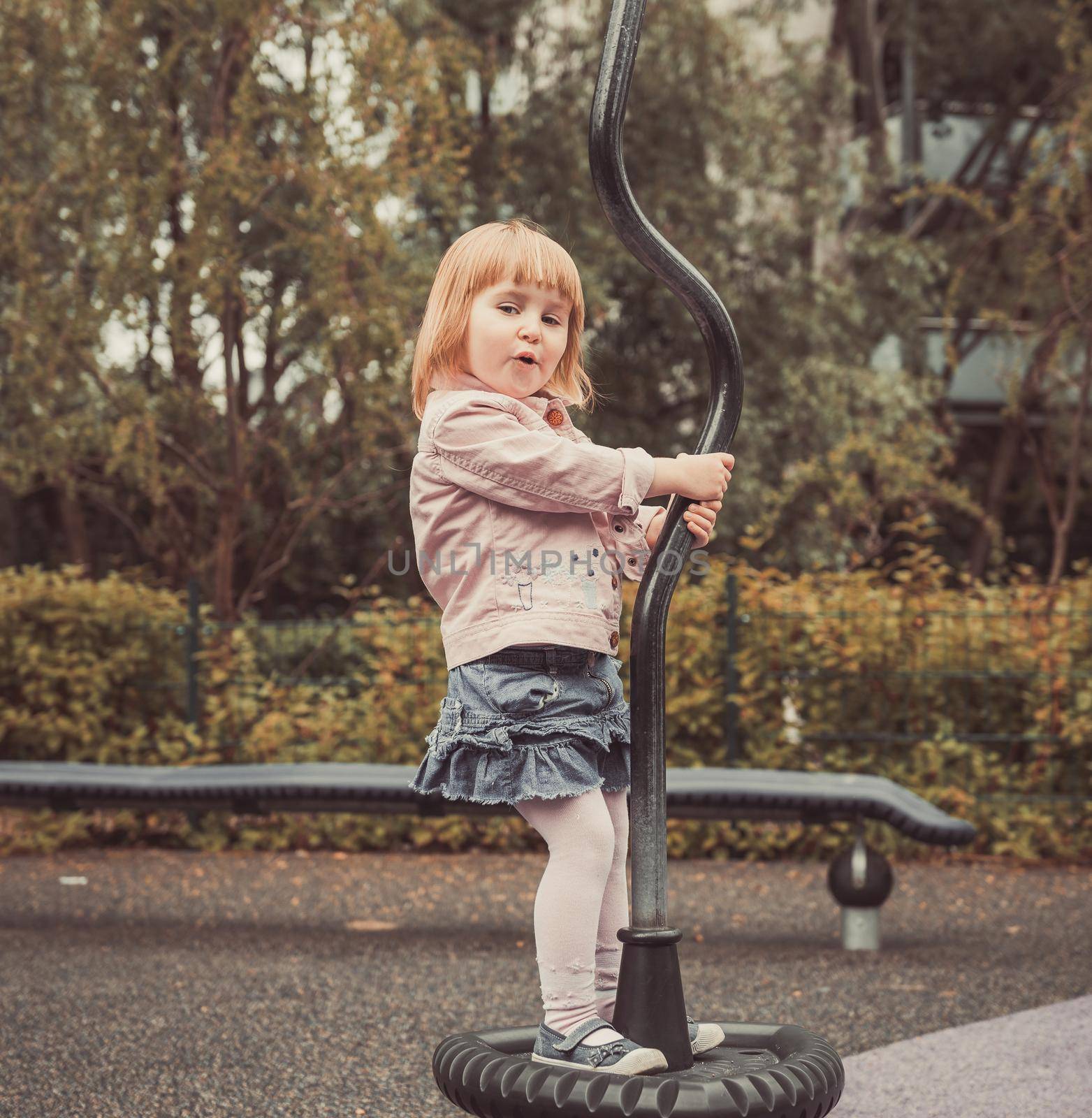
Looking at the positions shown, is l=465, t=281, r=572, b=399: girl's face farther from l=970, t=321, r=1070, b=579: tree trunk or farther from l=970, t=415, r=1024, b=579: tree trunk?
l=970, t=415, r=1024, b=579: tree trunk

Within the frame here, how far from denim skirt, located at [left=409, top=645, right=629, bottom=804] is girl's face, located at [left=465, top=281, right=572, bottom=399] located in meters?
0.46

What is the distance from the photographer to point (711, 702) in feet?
21.1

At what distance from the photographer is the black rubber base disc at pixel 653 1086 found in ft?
5.98

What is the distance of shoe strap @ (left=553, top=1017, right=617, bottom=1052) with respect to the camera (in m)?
2.02

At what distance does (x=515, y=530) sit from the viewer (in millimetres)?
2158

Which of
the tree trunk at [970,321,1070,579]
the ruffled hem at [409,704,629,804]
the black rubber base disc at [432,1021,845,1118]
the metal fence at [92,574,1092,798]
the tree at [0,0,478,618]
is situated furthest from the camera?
the tree trunk at [970,321,1070,579]

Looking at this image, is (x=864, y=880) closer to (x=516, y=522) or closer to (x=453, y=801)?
(x=453, y=801)

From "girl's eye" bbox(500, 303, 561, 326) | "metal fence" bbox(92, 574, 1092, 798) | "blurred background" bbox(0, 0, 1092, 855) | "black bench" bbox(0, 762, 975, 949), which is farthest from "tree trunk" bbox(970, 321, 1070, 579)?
"girl's eye" bbox(500, 303, 561, 326)

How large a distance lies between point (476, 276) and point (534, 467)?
0.36 metres

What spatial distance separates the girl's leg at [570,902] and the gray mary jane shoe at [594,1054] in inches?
0.7

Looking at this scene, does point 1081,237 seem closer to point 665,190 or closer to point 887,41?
point 665,190

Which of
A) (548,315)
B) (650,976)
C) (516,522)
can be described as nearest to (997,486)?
(548,315)

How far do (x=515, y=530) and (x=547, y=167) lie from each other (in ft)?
31.1

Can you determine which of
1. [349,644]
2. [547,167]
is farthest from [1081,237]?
[349,644]
